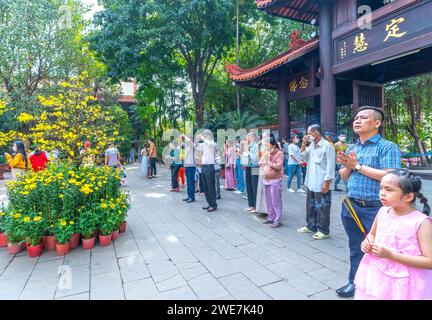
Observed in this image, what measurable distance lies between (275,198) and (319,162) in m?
1.04

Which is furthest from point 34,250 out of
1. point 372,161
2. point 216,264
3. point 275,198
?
point 372,161

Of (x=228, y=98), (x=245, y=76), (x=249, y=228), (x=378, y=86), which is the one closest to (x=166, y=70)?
(x=245, y=76)

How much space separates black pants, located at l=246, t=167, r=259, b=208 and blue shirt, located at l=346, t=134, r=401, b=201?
3019 mm

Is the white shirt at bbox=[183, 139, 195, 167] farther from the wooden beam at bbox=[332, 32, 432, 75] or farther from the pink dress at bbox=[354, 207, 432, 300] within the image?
the pink dress at bbox=[354, 207, 432, 300]

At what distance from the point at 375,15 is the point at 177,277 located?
20.9 feet

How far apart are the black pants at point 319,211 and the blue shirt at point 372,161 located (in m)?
1.41

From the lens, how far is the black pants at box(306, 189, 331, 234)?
12.1 ft

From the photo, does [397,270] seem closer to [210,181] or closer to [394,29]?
[210,181]

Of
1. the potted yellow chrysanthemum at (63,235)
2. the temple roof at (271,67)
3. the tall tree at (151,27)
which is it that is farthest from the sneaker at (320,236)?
the tall tree at (151,27)

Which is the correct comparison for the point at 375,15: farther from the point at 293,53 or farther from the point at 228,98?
the point at 228,98

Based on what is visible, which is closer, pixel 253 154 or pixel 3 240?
pixel 3 240

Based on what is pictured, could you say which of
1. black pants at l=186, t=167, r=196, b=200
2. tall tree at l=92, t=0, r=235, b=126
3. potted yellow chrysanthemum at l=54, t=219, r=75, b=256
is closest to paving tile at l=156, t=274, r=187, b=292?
potted yellow chrysanthemum at l=54, t=219, r=75, b=256

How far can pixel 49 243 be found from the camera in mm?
3510

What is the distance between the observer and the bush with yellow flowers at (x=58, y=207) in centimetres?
337
